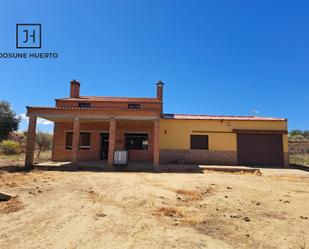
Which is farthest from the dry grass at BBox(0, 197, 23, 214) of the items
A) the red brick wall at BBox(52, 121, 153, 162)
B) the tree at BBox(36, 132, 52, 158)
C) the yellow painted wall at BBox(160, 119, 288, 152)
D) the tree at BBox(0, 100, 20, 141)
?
the tree at BBox(36, 132, 52, 158)

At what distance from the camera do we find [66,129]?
1936cm

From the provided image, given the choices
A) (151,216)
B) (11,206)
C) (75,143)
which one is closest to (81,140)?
(75,143)

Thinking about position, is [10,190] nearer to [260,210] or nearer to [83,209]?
[83,209]

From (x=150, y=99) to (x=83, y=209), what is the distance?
644 inches

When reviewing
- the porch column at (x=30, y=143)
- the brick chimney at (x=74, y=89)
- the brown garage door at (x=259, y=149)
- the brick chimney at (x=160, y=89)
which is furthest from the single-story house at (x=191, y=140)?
the brick chimney at (x=74, y=89)

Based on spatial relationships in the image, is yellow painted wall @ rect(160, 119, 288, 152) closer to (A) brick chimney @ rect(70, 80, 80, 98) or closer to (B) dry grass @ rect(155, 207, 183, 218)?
(A) brick chimney @ rect(70, 80, 80, 98)

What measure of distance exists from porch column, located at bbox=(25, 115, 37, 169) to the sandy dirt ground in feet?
17.6

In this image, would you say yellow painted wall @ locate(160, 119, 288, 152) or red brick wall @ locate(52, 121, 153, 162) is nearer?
yellow painted wall @ locate(160, 119, 288, 152)

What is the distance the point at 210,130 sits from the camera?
18.9m

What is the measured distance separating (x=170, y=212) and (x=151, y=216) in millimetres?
633

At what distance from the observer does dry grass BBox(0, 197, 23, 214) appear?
6.52m

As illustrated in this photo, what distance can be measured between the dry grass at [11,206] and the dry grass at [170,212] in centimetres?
398

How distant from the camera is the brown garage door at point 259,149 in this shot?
1864cm

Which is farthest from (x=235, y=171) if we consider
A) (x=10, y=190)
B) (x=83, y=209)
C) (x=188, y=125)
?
(x=10, y=190)
